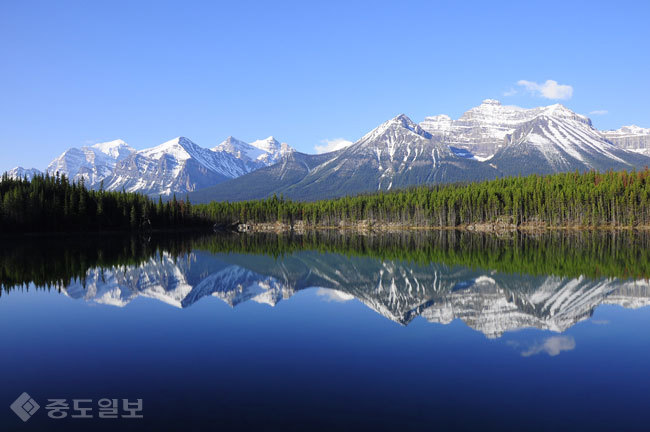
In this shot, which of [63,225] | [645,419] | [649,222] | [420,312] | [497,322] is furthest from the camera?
[649,222]

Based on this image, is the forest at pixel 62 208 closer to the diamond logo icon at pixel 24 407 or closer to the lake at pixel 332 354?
the lake at pixel 332 354

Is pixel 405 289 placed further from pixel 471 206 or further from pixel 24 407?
pixel 471 206

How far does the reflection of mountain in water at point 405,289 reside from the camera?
28016 millimetres

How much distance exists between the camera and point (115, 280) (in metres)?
44.4

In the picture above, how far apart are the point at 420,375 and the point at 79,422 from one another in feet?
37.6

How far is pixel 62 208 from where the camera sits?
135 m

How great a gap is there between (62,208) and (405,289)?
427ft

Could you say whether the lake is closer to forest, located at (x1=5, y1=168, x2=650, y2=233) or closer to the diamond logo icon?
the diamond logo icon

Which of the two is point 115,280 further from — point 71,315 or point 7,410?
point 7,410

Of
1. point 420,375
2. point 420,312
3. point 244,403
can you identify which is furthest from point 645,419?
point 420,312

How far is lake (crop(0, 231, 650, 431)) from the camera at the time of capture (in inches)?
531

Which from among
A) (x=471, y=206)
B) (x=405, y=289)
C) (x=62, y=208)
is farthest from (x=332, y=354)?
(x=471, y=206)

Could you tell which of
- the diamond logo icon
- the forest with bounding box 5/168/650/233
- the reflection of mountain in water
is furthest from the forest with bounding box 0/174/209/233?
the diamond logo icon

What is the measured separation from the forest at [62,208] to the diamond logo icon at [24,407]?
126 metres
